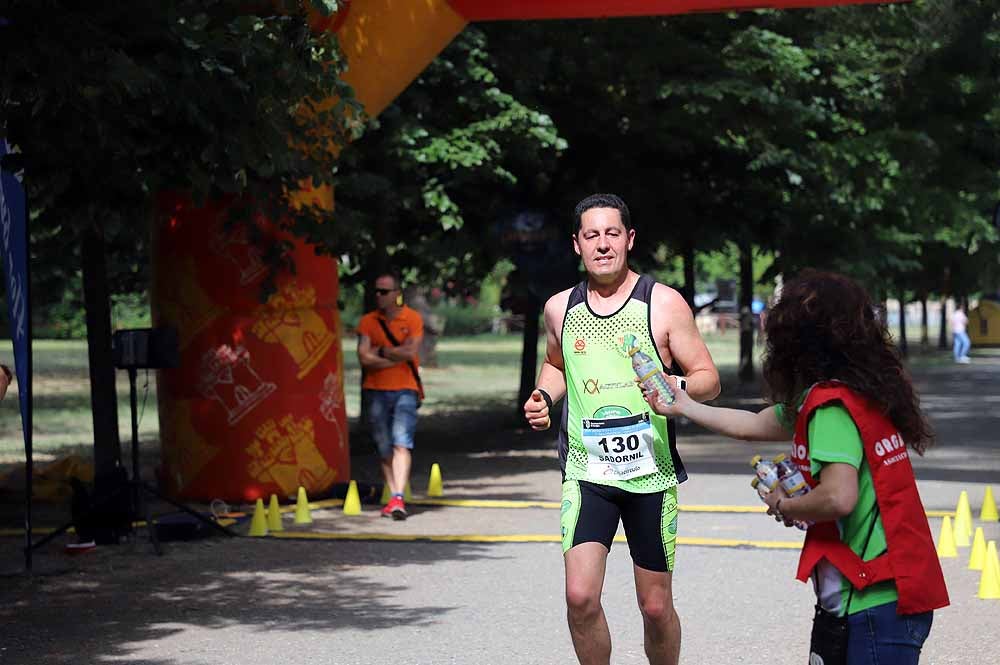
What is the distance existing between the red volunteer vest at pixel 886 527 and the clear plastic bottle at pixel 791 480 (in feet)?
0.10

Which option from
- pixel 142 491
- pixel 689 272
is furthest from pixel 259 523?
pixel 689 272

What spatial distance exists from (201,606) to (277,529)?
2.88 m

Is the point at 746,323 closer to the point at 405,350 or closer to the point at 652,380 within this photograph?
the point at 405,350

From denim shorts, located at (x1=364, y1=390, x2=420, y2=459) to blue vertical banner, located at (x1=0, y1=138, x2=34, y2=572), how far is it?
3.65 meters

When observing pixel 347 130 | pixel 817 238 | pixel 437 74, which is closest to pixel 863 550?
pixel 347 130

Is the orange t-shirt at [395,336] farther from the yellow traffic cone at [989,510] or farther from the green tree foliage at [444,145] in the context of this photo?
the yellow traffic cone at [989,510]

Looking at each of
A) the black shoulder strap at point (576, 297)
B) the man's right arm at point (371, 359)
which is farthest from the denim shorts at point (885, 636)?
the man's right arm at point (371, 359)

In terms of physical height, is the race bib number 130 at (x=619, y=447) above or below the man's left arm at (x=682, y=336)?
below

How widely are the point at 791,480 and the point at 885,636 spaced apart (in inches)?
17.2

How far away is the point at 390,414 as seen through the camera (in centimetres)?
1265

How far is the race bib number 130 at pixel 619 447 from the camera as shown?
5.59 metres

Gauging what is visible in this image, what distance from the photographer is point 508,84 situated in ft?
57.2

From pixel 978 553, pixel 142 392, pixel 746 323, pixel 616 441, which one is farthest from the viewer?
pixel 746 323

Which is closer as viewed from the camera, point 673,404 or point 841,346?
point 841,346
